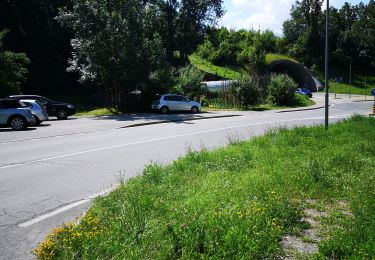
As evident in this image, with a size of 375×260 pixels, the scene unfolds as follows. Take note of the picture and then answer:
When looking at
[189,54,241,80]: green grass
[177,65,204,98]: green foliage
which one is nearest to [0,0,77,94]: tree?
[177,65,204,98]: green foliage

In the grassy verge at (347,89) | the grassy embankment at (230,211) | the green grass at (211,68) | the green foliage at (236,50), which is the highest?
the green foliage at (236,50)

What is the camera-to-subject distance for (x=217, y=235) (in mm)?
4449

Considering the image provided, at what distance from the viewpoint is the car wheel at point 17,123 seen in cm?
2100

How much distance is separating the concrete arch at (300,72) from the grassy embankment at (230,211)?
69597mm

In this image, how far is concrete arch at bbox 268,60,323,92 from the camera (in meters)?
76.1

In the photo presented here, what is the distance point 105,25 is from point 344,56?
77.1m

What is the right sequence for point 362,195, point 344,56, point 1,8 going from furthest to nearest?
point 344,56 < point 1,8 < point 362,195

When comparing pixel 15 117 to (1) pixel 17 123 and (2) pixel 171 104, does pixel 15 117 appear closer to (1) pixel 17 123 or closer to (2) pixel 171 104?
(1) pixel 17 123

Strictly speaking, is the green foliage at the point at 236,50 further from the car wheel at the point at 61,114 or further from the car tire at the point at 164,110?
the car wheel at the point at 61,114

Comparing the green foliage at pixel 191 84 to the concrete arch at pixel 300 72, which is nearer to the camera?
the green foliage at pixel 191 84

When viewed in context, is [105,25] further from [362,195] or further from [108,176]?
[362,195]

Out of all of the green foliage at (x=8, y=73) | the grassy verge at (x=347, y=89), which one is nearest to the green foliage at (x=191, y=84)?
the green foliage at (x=8, y=73)

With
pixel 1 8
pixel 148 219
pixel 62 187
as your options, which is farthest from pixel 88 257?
pixel 1 8

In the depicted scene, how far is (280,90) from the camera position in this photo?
1607 inches
